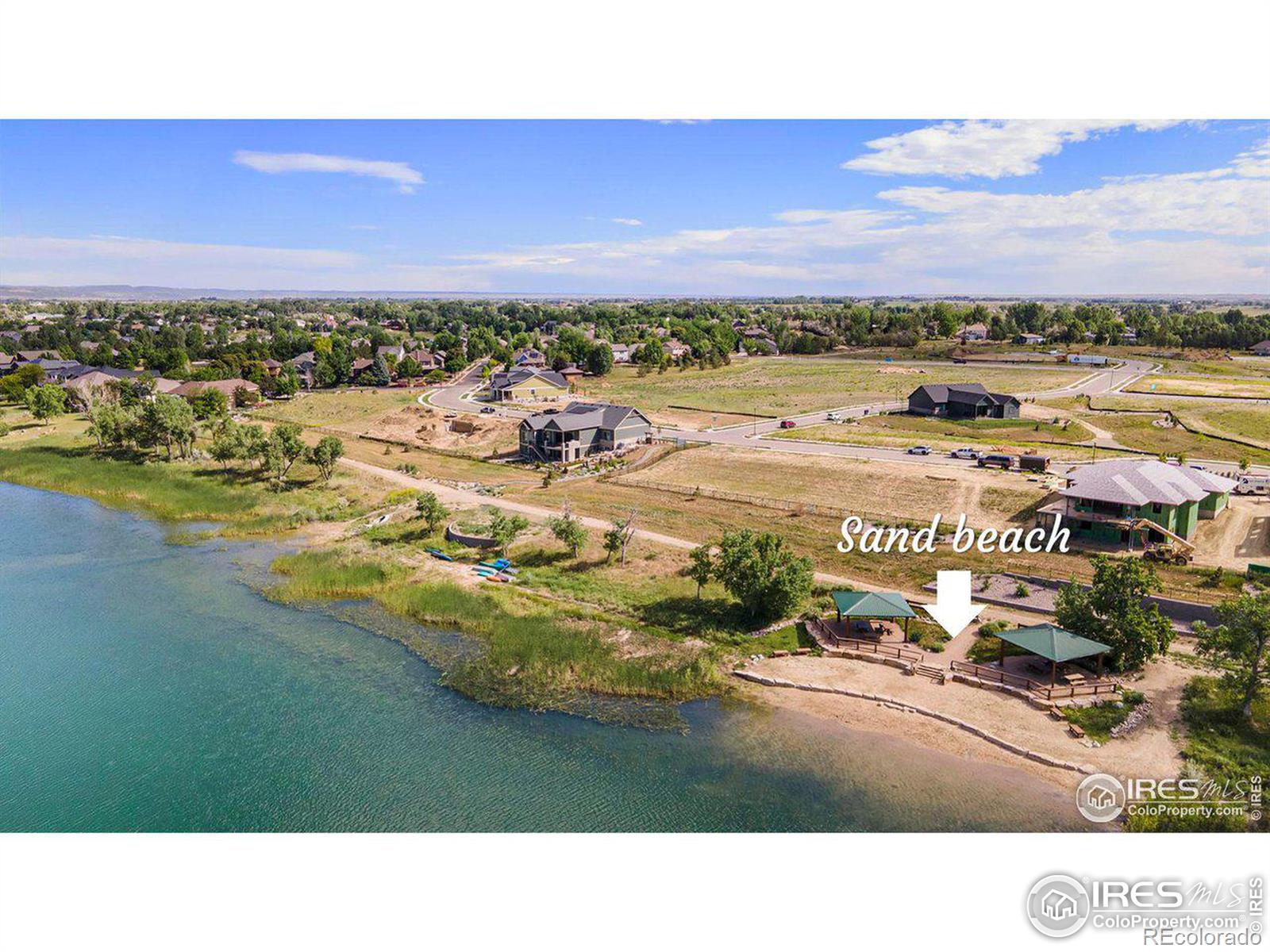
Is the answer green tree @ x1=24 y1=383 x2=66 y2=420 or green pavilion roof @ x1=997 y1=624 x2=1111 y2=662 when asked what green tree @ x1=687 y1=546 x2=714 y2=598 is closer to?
green pavilion roof @ x1=997 y1=624 x2=1111 y2=662

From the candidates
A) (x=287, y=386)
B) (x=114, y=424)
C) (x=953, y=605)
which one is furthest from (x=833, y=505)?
(x=287, y=386)

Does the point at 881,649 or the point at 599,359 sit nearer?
the point at 881,649

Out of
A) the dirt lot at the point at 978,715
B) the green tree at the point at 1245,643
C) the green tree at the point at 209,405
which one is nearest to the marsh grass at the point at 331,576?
the dirt lot at the point at 978,715

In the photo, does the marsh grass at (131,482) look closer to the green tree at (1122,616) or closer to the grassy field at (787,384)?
the grassy field at (787,384)

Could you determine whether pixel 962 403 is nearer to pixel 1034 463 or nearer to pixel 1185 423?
pixel 1185 423

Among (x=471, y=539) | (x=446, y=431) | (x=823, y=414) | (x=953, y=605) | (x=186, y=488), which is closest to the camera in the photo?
(x=953, y=605)

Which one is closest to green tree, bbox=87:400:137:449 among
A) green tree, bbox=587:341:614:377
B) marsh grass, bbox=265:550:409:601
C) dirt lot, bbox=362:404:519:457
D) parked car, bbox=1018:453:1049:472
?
dirt lot, bbox=362:404:519:457

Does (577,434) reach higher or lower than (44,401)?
lower
